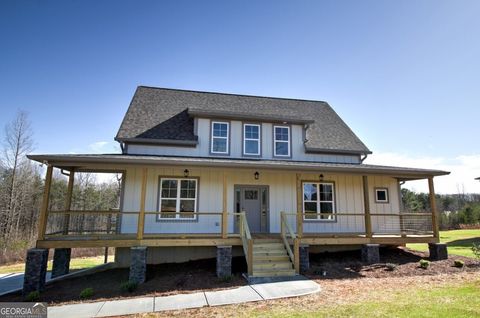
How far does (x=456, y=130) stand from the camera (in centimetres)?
1791

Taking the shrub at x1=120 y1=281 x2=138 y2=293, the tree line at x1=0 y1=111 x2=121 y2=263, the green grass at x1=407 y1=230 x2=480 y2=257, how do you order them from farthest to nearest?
the tree line at x1=0 y1=111 x2=121 y2=263
the green grass at x1=407 y1=230 x2=480 y2=257
the shrub at x1=120 y1=281 x2=138 y2=293

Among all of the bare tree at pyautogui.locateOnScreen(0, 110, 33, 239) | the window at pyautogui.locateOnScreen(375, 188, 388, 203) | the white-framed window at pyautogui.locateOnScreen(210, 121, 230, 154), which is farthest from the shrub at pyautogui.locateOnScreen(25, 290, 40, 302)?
the bare tree at pyautogui.locateOnScreen(0, 110, 33, 239)

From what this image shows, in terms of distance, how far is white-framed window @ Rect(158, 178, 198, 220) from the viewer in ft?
36.2

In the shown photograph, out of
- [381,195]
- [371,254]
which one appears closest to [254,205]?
[371,254]

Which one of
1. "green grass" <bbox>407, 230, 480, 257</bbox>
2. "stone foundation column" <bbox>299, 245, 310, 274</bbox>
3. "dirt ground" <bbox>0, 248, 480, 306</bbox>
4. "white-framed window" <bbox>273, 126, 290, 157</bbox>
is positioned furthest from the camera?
"green grass" <bbox>407, 230, 480, 257</bbox>

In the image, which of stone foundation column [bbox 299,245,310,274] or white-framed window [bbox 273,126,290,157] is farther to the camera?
white-framed window [bbox 273,126,290,157]

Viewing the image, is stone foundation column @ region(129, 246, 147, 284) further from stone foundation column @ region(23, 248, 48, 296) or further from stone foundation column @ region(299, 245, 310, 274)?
stone foundation column @ region(299, 245, 310, 274)

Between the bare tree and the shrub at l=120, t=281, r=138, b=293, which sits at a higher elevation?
the bare tree

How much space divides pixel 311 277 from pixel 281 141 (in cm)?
647

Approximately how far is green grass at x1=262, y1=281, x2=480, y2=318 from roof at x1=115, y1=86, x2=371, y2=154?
7626 mm

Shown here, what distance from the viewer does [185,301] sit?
22.8 feet

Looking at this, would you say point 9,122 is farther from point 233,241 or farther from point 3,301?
point 233,241

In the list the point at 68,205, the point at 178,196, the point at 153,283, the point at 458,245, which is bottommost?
the point at 153,283

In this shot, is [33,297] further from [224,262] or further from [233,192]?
[233,192]
